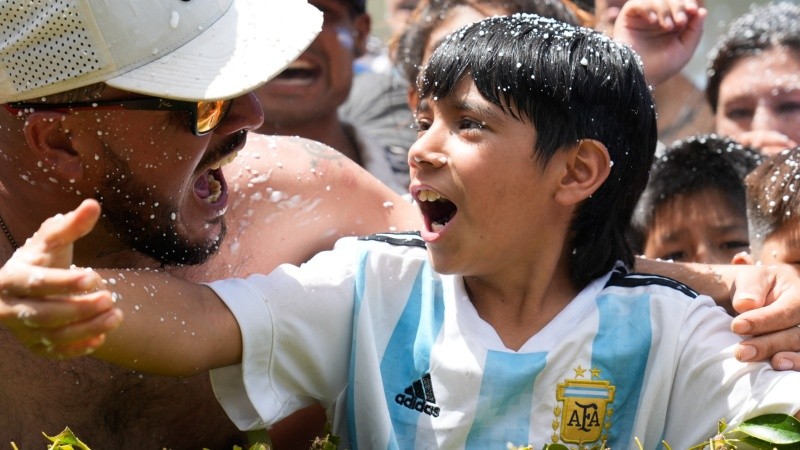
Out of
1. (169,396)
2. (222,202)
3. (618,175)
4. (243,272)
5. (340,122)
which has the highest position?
(618,175)

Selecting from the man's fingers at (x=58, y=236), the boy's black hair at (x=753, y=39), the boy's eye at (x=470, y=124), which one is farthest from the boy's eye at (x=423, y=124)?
the boy's black hair at (x=753, y=39)

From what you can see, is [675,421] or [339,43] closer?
[675,421]

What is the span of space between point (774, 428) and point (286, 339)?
34.9 inches

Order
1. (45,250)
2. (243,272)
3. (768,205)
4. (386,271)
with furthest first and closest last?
(768,205) → (243,272) → (386,271) → (45,250)

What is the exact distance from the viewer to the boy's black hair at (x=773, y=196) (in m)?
2.88

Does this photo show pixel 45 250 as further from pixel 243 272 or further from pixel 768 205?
pixel 768 205

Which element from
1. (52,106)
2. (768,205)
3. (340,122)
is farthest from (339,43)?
(52,106)

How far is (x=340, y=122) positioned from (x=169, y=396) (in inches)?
87.8

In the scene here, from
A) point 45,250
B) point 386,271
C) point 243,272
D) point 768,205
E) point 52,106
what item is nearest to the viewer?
point 45,250

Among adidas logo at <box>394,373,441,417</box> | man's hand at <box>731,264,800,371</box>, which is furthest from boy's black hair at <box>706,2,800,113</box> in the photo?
adidas logo at <box>394,373,441,417</box>

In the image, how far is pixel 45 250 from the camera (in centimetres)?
173

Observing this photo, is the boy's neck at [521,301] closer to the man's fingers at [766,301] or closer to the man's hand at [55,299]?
the man's fingers at [766,301]

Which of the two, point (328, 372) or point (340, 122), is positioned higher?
point (328, 372)

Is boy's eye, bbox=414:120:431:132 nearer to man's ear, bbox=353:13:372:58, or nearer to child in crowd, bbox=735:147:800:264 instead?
child in crowd, bbox=735:147:800:264
